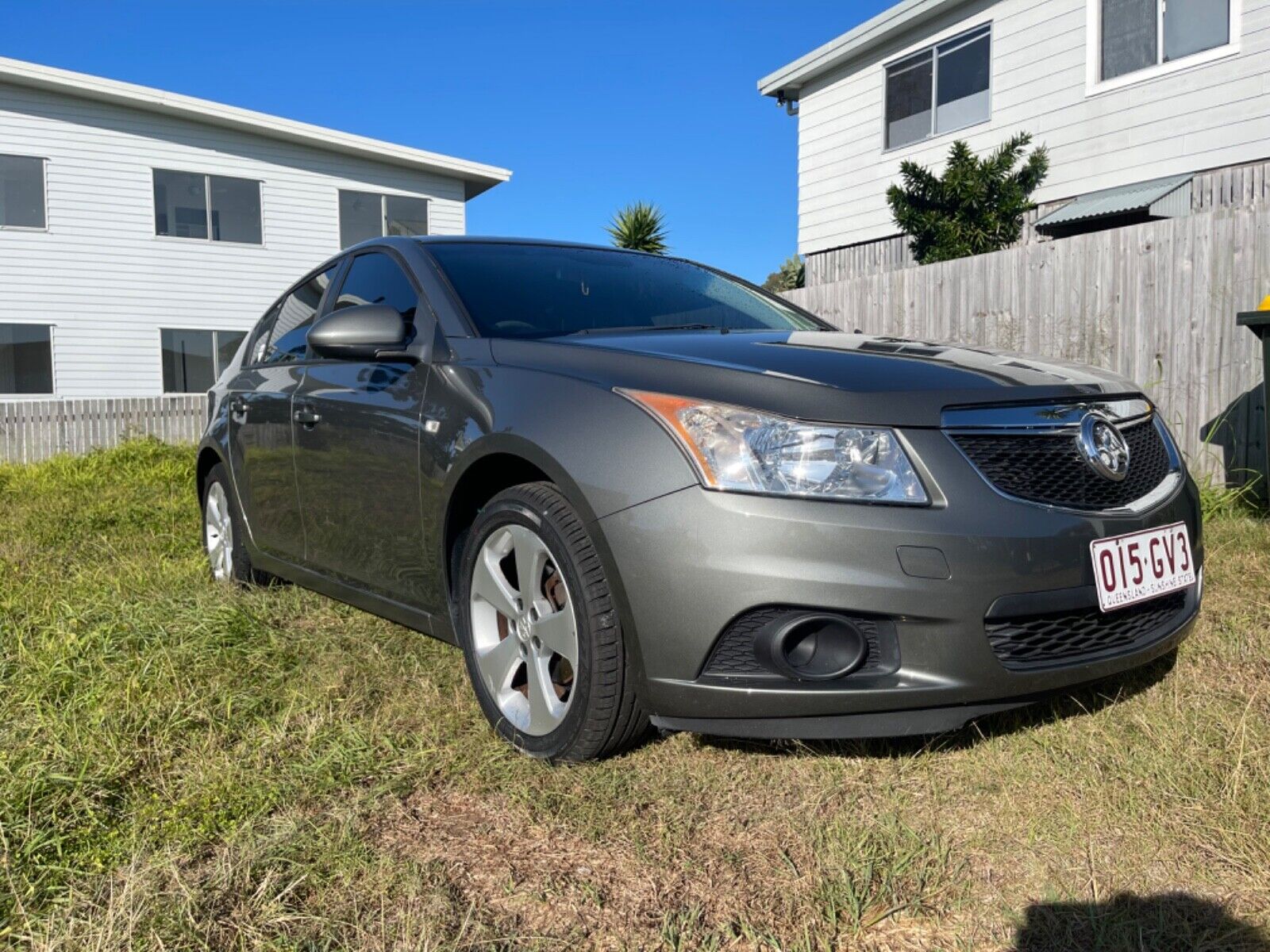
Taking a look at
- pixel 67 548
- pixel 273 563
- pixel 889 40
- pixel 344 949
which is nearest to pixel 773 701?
pixel 344 949

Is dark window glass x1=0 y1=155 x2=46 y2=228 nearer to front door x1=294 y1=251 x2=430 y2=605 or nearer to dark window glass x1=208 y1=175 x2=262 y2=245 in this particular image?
dark window glass x1=208 y1=175 x2=262 y2=245

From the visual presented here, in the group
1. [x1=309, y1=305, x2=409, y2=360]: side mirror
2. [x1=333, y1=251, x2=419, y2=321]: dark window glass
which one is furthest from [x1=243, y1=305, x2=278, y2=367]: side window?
[x1=309, y1=305, x2=409, y2=360]: side mirror

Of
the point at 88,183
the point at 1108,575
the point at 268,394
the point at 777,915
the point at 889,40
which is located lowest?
the point at 777,915

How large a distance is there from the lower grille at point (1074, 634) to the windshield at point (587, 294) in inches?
56.3

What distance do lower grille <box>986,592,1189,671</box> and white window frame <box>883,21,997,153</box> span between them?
469 inches

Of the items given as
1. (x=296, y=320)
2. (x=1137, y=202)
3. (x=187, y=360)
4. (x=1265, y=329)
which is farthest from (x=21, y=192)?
(x=1265, y=329)

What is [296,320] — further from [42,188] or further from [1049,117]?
[42,188]

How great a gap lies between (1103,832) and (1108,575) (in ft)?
1.82

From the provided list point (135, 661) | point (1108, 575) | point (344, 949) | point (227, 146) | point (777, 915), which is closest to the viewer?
point (344, 949)

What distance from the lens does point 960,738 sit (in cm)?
273

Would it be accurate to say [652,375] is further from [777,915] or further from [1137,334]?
[1137,334]

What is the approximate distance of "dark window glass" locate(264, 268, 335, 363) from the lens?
415 centimetres

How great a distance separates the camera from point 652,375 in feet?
8.13

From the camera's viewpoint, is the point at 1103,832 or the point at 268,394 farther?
the point at 268,394
